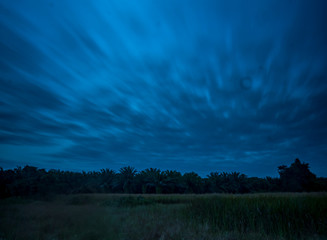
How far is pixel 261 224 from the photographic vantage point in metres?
9.02

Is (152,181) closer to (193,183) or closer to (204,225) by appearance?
(193,183)

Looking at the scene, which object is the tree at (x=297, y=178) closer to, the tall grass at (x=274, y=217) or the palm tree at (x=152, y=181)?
the palm tree at (x=152, y=181)

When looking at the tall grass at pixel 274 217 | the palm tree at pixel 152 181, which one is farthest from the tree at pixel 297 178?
the tall grass at pixel 274 217

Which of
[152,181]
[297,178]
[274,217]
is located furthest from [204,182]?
[274,217]

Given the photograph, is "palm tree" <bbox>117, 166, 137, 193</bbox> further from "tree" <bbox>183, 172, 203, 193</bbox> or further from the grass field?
the grass field

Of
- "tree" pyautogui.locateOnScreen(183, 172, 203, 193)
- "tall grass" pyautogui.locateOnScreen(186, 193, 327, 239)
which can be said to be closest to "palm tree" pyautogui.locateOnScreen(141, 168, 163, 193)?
"tree" pyautogui.locateOnScreen(183, 172, 203, 193)

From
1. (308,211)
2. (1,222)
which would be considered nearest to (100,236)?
(1,222)

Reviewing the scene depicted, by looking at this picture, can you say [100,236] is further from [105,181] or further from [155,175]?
[105,181]

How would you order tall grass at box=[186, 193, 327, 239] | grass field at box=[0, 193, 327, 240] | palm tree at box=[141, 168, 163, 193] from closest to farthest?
grass field at box=[0, 193, 327, 240] < tall grass at box=[186, 193, 327, 239] < palm tree at box=[141, 168, 163, 193]

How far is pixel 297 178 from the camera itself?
144ft

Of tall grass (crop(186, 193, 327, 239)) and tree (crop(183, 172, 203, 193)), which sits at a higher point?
tree (crop(183, 172, 203, 193))

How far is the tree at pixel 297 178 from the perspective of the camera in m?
43.3

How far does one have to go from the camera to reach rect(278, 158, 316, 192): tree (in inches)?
1705

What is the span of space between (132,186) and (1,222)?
37.2 metres
